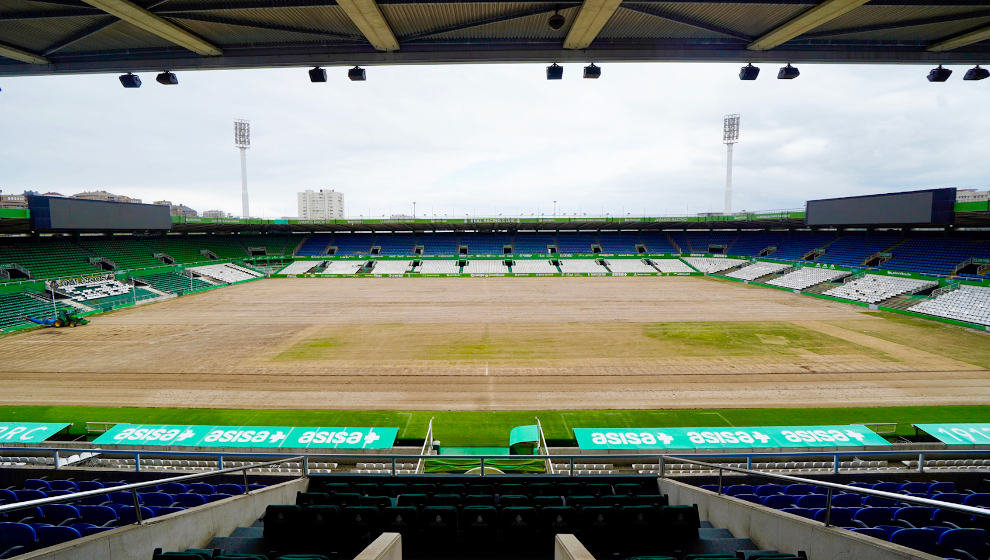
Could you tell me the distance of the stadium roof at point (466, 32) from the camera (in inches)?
286

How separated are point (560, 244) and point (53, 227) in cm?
6209

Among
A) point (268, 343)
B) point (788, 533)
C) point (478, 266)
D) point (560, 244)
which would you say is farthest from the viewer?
point (560, 244)

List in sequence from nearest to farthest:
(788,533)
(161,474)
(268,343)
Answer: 1. (788,533)
2. (161,474)
3. (268,343)

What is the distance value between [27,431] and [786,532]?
19136 millimetres

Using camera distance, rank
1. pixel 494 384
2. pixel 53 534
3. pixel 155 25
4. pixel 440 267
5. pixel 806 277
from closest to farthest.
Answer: pixel 53 534 → pixel 155 25 → pixel 494 384 → pixel 806 277 → pixel 440 267

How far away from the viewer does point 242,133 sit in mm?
93312

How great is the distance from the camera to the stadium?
484 cm

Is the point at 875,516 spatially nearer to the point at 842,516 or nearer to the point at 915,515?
the point at 842,516

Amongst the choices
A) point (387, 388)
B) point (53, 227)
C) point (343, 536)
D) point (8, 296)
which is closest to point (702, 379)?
point (387, 388)

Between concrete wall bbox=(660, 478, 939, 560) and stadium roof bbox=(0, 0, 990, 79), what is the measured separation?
25.3ft

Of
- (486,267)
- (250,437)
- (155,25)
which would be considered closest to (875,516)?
(155,25)

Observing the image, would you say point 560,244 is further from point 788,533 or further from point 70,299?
point 788,533

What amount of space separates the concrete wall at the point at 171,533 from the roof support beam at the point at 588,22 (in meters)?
9.25

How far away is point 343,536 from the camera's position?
4781 mm
